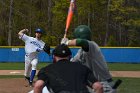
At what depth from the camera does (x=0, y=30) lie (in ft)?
194

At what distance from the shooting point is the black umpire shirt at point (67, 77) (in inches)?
192

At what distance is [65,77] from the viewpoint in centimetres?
487

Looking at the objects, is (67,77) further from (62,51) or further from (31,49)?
(31,49)

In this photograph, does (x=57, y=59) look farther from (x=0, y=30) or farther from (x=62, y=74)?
(x=0, y=30)

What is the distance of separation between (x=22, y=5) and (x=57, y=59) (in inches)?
1985

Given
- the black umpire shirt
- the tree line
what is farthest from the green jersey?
the tree line

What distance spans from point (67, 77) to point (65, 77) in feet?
0.07

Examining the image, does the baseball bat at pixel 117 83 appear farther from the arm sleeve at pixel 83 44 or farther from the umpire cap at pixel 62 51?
the umpire cap at pixel 62 51

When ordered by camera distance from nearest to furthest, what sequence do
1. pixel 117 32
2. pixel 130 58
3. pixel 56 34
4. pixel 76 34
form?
pixel 76 34
pixel 130 58
pixel 56 34
pixel 117 32

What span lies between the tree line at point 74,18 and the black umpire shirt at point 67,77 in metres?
41.6

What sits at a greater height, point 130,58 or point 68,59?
point 68,59

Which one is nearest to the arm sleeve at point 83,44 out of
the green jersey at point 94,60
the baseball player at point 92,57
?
the baseball player at point 92,57

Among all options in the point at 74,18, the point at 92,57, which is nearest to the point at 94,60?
the point at 92,57

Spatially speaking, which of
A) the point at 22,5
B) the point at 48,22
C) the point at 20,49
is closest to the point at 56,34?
the point at 48,22
